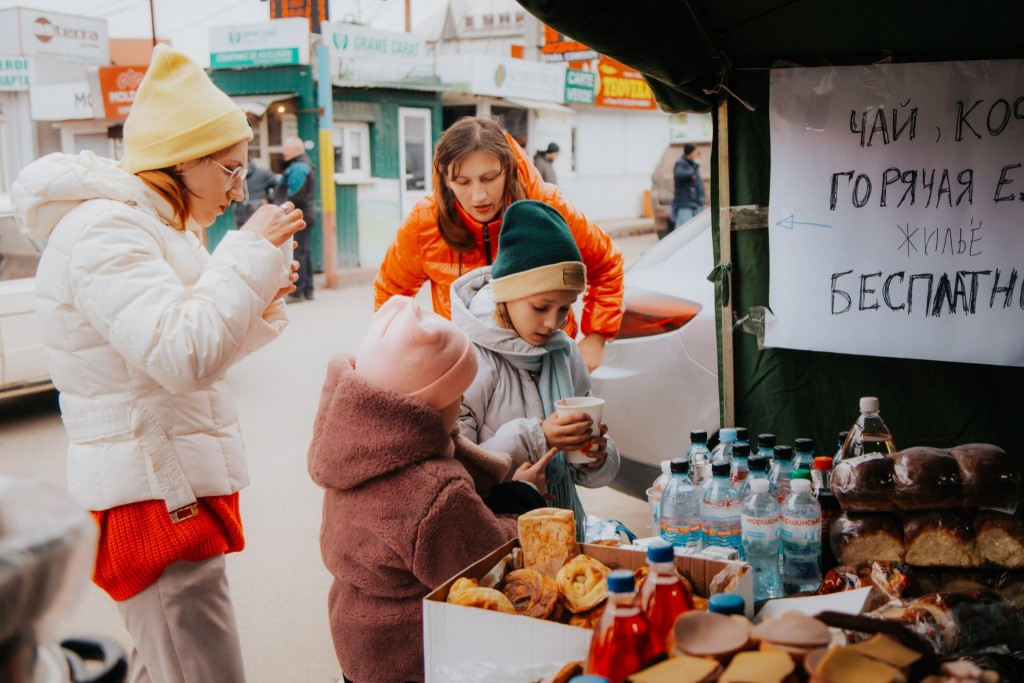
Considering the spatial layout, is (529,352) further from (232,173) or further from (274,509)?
(274,509)

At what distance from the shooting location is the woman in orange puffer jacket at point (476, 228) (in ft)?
11.1

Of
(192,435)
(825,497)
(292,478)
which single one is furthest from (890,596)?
(292,478)

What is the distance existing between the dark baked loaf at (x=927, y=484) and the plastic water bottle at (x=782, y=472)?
27 centimetres

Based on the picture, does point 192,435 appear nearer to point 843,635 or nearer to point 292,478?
point 843,635

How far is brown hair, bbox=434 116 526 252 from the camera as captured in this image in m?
3.37

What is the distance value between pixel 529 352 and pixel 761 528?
908 millimetres

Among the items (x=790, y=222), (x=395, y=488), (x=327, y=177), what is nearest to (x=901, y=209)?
(x=790, y=222)

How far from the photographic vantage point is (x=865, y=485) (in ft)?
7.20

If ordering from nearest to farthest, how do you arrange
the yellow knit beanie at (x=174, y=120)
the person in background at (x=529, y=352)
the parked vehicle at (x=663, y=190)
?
the yellow knit beanie at (x=174, y=120) → the person in background at (x=529, y=352) → the parked vehicle at (x=663, y=190)

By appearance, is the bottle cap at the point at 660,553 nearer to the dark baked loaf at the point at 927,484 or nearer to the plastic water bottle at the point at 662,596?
the plastic water bottle at the point at 662,596

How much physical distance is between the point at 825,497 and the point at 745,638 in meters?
Answer: 1.03

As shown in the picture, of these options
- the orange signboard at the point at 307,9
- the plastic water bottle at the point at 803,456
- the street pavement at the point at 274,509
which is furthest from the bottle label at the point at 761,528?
the orange signboard at the point at 307,9

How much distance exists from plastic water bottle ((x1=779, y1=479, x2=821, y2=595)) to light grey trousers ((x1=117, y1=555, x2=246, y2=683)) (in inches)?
57.1

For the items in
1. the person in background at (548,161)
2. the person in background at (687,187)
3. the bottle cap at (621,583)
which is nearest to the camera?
the bottle cap at (621,583)
